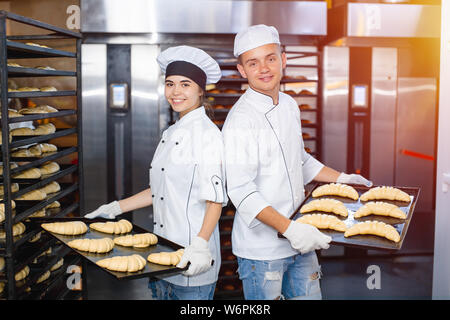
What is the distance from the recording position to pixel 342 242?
1811mm

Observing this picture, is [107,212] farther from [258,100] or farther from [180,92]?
[258,100]

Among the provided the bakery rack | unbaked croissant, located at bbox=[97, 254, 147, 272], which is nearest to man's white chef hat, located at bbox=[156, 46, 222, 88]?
the bakery rack

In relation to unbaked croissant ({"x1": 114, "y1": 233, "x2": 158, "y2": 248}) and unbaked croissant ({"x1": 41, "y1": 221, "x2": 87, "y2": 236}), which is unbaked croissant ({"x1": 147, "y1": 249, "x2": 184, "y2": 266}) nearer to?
unbaked croissant ({"x1": 114, "y1": 233, "x2": 158, "y2": 248})

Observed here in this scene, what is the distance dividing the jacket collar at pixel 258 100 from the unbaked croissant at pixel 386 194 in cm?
64

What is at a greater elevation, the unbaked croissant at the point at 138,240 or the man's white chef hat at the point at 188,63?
the man's white chef hat at the point at 188,63

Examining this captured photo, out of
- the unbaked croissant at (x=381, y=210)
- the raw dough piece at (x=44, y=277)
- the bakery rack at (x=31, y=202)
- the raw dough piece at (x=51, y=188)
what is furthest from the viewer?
the raw dough piece at (x=51, y=188)

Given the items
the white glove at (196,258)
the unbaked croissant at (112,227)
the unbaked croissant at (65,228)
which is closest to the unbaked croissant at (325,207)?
the white glove at (196,258)

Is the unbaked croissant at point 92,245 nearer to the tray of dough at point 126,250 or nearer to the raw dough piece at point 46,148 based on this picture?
the tray of dough at point 126,250

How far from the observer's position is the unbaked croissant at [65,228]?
1.98 m

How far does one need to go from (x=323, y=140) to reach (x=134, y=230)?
2.73 meters

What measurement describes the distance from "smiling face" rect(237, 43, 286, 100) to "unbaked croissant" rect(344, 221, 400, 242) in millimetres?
656

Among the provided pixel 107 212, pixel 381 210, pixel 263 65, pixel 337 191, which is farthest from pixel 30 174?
pixel 381 210
